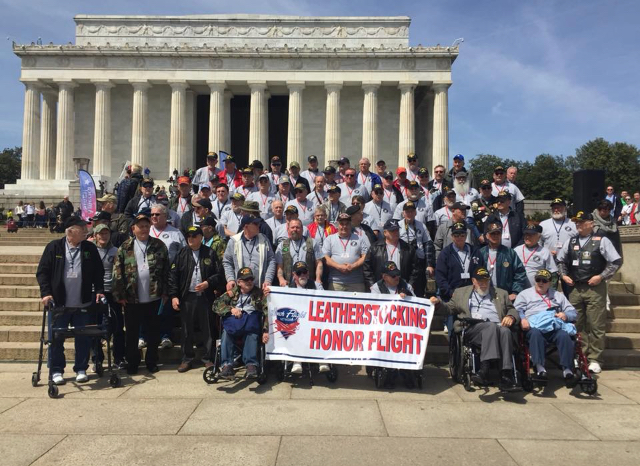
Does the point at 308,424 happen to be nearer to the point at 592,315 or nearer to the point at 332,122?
the point at 592,315

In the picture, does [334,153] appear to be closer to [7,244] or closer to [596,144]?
→ [7,244]

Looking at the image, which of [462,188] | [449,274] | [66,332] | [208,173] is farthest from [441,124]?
[66,332]

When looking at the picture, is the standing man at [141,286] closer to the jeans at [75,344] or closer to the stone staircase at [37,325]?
the jeans at [75,344]

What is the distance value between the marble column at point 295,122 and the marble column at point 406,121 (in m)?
8.57

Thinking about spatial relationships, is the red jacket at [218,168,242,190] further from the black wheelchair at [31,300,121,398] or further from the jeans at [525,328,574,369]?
the jeans at [525,328,574,369]

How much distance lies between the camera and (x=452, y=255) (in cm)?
856

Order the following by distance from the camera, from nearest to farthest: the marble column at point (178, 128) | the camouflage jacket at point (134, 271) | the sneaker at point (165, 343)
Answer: the camouflage jacket at point (134, 271) < the sneaker at point (165, 343) < the marble column at point (178, 128)

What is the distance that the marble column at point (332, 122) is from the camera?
42062mm

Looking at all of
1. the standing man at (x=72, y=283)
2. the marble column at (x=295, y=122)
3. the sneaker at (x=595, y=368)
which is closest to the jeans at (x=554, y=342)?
the sneaker at (x=595, y=368)

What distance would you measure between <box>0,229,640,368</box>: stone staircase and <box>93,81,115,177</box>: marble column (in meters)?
32.2

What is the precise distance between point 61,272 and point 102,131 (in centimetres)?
3869

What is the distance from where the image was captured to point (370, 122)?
42188 mm

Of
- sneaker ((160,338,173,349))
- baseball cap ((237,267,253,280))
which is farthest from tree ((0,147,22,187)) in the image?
baseball cap ((237,267,253,280))

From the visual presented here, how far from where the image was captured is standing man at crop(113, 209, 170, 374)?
8203mm
